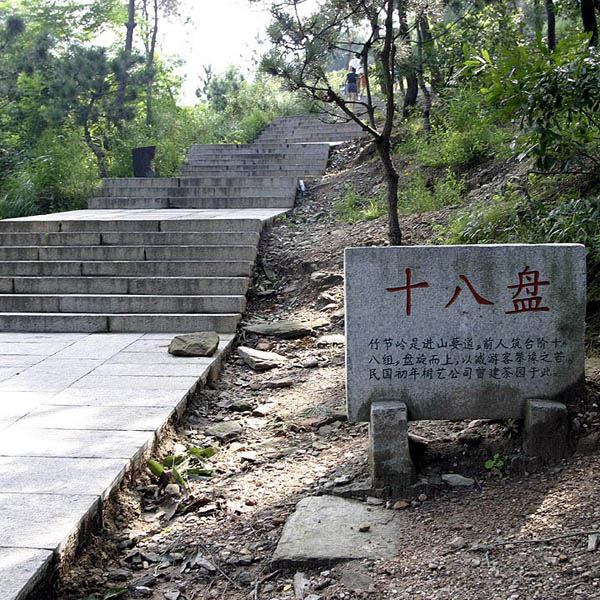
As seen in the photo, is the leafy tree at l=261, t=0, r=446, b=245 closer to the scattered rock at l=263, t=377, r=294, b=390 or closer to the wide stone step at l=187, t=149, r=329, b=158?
the scattered rock at l=263, t=377, r=294, b=390

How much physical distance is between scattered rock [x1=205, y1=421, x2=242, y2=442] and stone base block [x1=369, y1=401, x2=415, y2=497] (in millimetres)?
1457

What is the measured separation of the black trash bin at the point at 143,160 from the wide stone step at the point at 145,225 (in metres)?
5.07

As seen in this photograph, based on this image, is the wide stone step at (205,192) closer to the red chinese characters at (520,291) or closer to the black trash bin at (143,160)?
the black trash bin at (143,160)

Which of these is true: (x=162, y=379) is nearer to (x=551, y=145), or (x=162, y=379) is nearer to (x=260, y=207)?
(x=551, y=145)

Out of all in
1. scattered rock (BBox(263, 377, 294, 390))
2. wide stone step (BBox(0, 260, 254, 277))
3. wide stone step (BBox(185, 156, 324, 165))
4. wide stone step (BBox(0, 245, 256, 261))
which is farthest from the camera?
wide stone step (BBox(185, 156, 324, 165))

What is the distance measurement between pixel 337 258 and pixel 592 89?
4689 mm

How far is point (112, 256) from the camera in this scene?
8203 mm

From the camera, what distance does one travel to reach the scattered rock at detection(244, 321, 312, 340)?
650 centimetres

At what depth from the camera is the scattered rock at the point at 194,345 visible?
580 cm

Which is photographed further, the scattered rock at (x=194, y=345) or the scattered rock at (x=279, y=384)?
the scattered rock at (x=194, y=345)

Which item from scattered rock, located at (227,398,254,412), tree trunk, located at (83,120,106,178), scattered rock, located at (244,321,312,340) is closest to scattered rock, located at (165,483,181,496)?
scattered rock, located at (227,398,254,412)

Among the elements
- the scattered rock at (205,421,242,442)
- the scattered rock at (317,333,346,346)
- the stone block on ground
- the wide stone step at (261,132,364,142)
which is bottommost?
the scattered rock at (205,421,242,442)

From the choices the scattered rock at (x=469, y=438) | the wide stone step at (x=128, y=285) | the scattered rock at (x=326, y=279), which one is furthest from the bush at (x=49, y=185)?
the scattered rock at (x=469, y=438)

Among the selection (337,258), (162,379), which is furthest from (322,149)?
(162,379)
